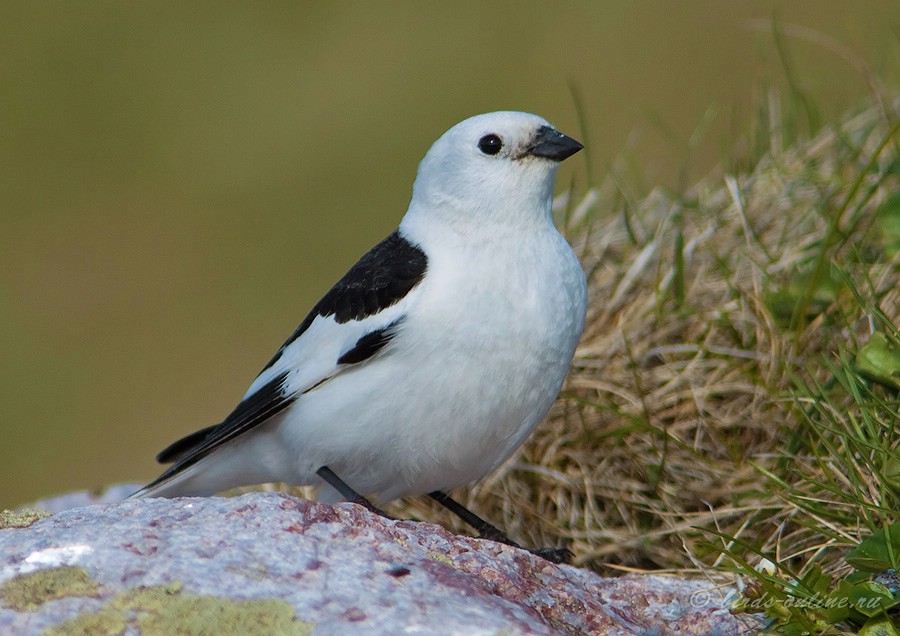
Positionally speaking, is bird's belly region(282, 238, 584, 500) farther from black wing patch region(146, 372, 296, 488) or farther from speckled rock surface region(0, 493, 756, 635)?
speckled rock surface region(0, 493, 756, 635)

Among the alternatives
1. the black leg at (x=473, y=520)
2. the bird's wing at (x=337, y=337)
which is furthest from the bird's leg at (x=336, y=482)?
the black leg at (x=473, y=520)

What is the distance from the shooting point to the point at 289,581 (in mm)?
2219

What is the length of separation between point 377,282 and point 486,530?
827mm

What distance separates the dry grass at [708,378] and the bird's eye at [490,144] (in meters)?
0.91

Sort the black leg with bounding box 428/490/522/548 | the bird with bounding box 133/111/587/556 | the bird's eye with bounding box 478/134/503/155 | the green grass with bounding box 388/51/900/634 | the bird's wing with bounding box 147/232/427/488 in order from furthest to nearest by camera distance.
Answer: the black leg with bounding box 428/490/522/548, the bird's eye with bounding box 478/134/503/155, the bird's wing with bounding box 147/232/427/488, the bird with bounding box 133/111/587/556, the green grass with bounding box 388/51/900/634

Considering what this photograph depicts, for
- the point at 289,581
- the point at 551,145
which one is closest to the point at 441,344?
the point at 551,145

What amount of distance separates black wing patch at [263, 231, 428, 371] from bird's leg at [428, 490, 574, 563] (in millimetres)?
677

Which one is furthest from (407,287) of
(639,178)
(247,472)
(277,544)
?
(639,178)

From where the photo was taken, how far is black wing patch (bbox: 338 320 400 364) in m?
3.26

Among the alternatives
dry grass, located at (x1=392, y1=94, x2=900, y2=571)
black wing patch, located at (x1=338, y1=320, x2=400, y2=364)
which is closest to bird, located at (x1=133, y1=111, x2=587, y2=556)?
black wing patch, located at (x1=338, y1=320, x2=400, y2=364)

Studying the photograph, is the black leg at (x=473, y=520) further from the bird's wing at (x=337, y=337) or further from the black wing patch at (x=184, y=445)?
the black wing patch at (x=184, y=445)

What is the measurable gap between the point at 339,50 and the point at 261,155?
4.61 feet

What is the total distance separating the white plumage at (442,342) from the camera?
3170 millimetres

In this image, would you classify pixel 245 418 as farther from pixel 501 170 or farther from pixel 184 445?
pixel 501 170
